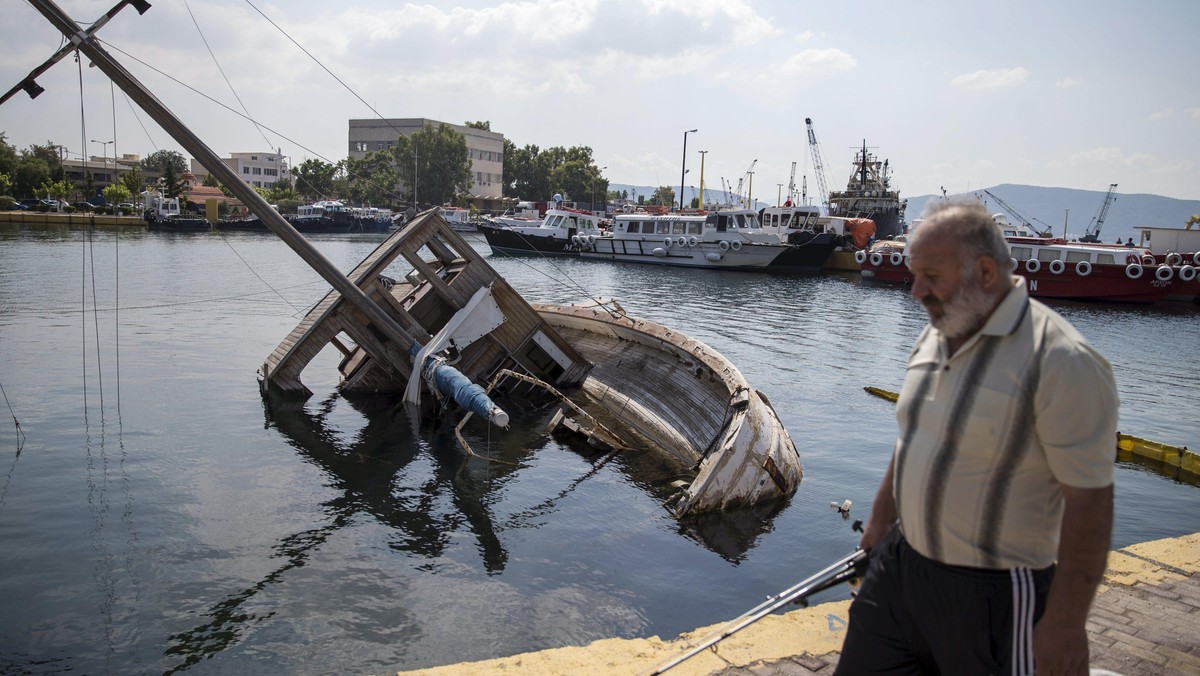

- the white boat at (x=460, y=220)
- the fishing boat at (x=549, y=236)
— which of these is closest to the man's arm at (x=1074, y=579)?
the fishing boat at (x=549, y=236)

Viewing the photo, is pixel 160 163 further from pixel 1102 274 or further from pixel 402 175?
pixel 1102 274

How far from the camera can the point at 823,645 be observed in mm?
5887

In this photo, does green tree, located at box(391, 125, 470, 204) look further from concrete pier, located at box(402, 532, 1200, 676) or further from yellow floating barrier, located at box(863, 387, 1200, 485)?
concrete pier, located at box(402, 532, 1200, 676)

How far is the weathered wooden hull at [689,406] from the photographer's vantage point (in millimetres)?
11445

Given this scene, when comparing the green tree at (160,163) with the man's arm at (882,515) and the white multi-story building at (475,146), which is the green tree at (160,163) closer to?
the white multi-story building at (475,146)

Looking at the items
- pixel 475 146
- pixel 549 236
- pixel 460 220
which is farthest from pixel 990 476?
pixel 475 146

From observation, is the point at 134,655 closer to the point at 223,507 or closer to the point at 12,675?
the point at 12,675

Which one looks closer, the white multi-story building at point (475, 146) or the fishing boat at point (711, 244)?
Result: the fishing boat at point (711, 244)

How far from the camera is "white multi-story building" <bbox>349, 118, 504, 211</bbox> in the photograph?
157 meters

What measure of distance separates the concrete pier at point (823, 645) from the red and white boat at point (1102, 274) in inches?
1929

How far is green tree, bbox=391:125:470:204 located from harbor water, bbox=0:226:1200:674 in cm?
11757

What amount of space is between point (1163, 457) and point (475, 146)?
15160 cm

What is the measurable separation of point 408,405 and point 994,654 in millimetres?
15275

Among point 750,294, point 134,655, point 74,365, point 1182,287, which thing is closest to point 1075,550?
point 134,655
